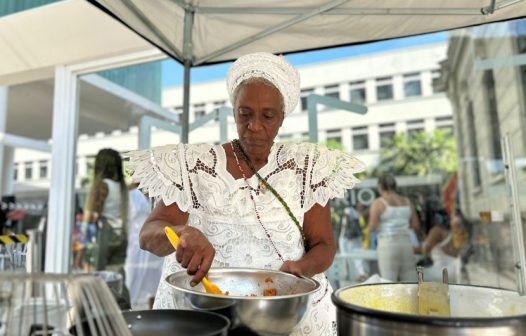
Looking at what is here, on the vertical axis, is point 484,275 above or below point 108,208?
below

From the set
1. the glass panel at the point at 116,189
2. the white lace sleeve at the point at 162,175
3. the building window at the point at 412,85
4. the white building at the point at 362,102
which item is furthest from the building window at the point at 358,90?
the white lace sleeve at the point at 162,175

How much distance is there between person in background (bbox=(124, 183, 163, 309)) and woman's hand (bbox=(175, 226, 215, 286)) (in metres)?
3.16

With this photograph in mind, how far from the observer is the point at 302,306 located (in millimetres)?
683

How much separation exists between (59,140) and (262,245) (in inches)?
131

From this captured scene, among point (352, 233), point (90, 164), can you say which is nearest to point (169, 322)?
point (90, 164)

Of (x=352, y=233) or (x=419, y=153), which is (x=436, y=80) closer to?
(x=419, y=153)

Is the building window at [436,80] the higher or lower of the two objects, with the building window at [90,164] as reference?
higher

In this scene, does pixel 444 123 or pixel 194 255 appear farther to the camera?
pixel 444 123

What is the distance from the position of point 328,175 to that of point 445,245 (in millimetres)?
5259

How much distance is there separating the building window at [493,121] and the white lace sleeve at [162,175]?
623 centimetres

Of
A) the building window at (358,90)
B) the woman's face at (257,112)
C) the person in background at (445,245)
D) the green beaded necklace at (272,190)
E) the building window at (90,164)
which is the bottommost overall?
the person in background at (445,245)

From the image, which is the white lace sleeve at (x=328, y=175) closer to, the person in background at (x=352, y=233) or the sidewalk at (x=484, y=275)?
the person in background at (x=352, y=233)

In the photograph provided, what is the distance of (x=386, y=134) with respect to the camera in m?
9.16

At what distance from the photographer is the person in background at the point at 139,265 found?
3.84 metres
